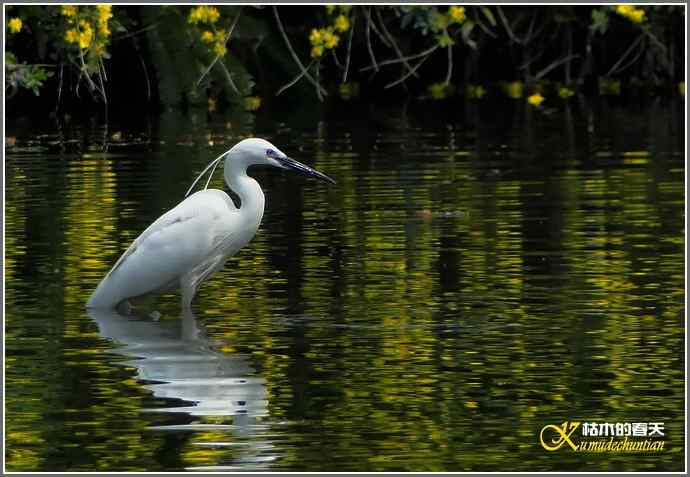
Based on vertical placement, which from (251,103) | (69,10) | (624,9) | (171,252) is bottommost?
(251,103)

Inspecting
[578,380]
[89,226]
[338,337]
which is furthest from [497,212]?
[578,380]

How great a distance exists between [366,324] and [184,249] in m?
1.26

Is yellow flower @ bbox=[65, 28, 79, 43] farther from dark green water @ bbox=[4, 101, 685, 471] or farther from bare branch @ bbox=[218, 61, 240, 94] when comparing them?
bare branch @ bbox=[218, 61, 240, 94]

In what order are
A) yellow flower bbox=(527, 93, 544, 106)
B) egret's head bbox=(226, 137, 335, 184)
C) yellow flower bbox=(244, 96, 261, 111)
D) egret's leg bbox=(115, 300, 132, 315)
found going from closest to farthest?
egret's leg bbox=(115, 300, 132, 315), egret's head bbox=(226, 137, 335, 184), yellow flower bbox=(244, 96, 261, 111), yellow flower bbox=(527, 93, 544, 106)

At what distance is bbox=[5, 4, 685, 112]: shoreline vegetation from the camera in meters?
22.7

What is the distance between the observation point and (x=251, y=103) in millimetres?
27844

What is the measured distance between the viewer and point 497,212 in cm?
1612

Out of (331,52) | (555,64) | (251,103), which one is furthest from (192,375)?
(555,64)

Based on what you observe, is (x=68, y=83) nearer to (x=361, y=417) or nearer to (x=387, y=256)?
(x=387, y=256)

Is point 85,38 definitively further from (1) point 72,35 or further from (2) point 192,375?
(2) point 192,375

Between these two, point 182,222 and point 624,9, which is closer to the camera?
point 182,222

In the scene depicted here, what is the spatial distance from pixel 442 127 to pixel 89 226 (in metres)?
10.4

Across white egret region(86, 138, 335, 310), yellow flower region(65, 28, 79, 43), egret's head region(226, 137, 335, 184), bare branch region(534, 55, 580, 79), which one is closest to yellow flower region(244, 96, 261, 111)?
bare branch region(534, 55, 580, 79)

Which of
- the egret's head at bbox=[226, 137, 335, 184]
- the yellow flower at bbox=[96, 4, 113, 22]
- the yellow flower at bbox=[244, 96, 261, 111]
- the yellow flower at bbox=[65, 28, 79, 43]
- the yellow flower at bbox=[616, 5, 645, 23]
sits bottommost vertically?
the yellow flower at bbox=[244, 96, 261, 111]
